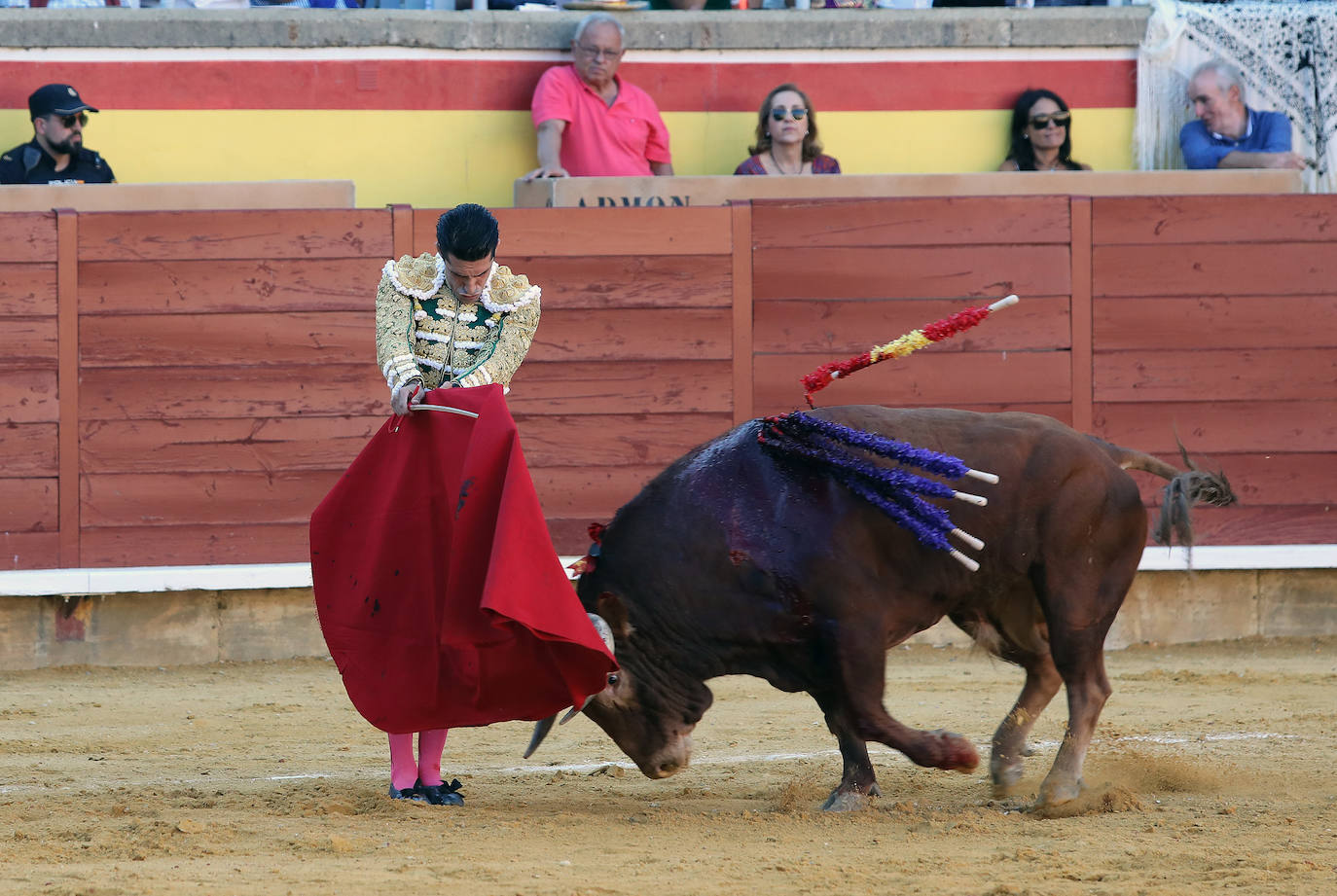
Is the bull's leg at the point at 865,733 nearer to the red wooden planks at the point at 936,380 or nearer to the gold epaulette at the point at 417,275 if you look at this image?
the gold epaulette at the point at 417,275

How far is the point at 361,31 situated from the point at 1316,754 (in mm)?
4863

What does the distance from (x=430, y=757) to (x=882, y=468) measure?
1255 millimetres

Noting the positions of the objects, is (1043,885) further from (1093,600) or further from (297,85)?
(297,85)

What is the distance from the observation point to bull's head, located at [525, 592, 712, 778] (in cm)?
376

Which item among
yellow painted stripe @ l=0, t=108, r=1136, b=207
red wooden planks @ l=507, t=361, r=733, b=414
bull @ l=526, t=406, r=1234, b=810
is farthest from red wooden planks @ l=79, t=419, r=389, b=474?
bull @ l=526, t=406, r=1234, b=810

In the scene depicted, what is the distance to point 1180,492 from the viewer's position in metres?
4.04

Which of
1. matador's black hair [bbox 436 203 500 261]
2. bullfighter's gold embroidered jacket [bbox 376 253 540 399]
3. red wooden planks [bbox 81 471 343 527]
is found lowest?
red wooden planks [bbox 81 471 343 527]

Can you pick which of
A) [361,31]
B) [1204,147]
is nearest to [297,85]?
[361,31]

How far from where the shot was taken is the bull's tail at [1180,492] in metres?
4.01

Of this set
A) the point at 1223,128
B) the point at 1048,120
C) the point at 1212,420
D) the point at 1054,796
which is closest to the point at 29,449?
the point at 1054,796

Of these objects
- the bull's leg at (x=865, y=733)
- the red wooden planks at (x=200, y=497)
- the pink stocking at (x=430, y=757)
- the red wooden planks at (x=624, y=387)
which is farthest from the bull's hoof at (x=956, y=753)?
the red wooden planks at (x=200, y=497)

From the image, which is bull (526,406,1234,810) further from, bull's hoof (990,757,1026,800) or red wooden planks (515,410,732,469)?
red wooden planks (515,410,732,469)

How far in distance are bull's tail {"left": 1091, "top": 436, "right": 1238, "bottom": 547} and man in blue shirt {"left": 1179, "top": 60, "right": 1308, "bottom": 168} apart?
341 centimetres

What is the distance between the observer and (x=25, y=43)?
22.3 feet
